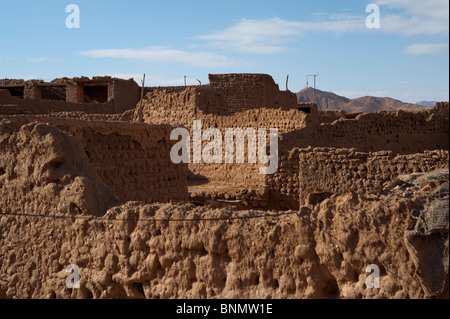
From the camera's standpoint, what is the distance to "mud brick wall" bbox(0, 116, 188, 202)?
25.3 ft

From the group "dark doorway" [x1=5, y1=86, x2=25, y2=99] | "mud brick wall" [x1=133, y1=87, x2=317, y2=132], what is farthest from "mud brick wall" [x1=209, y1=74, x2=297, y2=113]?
"dark doorway" [x1=5, y1=86, x2=25, y2=99]

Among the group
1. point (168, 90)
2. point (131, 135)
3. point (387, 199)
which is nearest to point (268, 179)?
point (131, 135)

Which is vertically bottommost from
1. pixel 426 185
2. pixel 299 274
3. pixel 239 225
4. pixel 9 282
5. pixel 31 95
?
pixel 9 282

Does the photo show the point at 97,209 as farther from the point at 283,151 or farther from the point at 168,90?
the point at 168,90

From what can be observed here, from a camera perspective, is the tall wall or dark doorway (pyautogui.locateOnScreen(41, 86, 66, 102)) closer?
the tall wall

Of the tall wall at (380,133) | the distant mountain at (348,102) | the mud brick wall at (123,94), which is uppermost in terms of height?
the distant mountain at (348,102)

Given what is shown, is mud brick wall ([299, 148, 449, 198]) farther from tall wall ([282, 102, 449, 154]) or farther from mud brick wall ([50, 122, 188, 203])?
tall wall ([282, 102, 449, 154])

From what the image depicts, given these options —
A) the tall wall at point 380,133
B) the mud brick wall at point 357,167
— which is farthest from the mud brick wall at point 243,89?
the mud brick wall at point 357,167

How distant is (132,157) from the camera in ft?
27.5

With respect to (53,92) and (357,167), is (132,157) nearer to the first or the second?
(357,167)

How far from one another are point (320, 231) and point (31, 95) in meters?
22.3

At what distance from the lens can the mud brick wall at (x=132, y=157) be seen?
7.71 metres

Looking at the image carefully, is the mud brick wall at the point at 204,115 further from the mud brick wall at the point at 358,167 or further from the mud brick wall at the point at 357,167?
the mud brick wall at the point at 358,167

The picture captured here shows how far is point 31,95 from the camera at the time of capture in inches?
958
